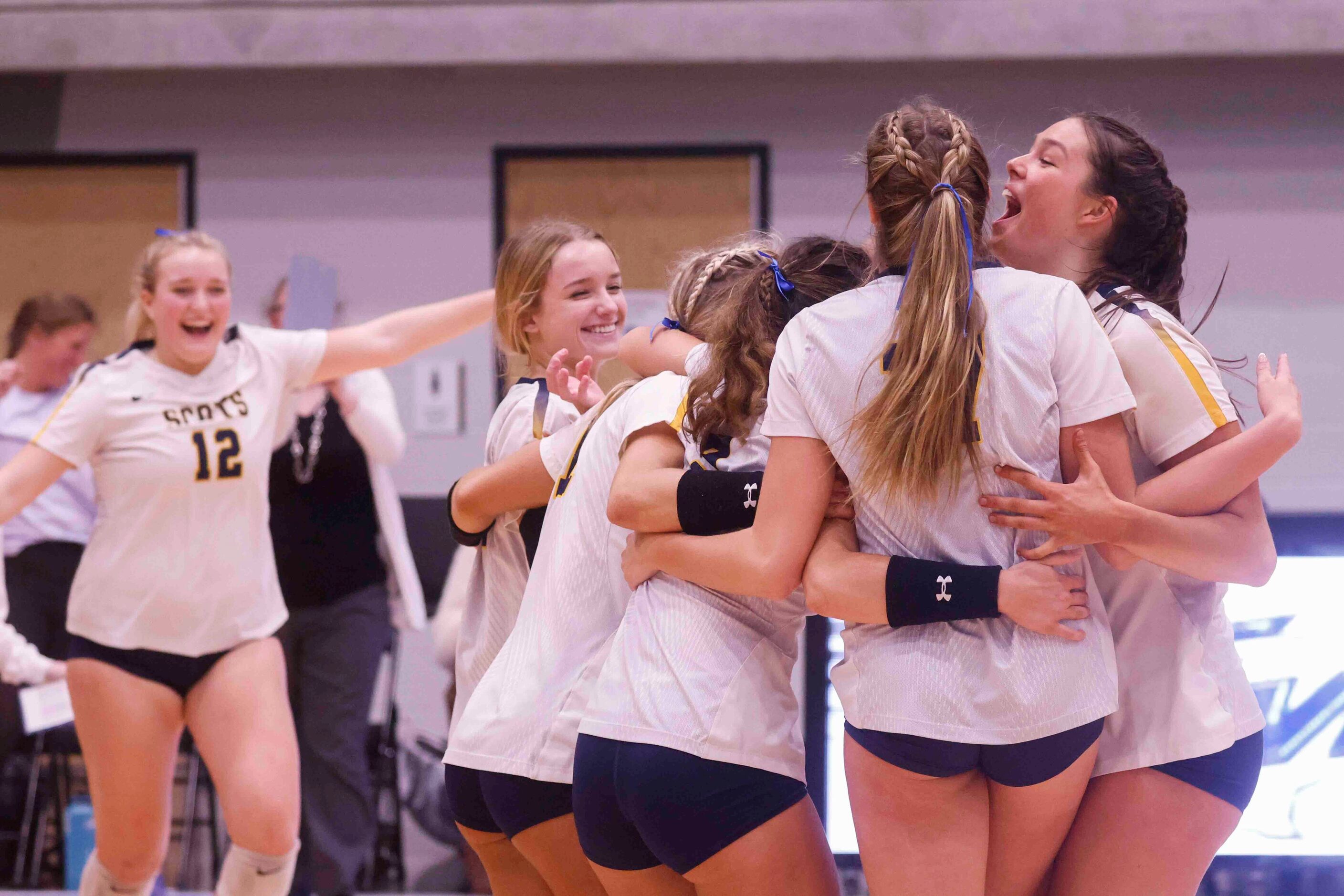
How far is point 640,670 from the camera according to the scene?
1653 mm

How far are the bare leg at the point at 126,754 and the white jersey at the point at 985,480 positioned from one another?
1965mm

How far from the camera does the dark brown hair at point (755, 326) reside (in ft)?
5.66

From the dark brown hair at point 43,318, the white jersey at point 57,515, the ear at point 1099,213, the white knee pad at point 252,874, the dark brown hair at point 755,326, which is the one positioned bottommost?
the white knee pad at point 252,874

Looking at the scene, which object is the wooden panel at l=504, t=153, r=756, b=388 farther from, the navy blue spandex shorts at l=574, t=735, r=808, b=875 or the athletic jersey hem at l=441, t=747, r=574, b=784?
the navy blue spandex shorts at l=574, t=735, r=808, b=875

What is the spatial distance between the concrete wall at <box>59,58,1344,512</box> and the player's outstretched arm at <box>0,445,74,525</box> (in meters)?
2.28

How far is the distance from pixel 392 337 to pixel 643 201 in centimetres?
220

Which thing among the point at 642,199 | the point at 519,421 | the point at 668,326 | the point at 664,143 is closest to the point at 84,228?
the point at 642,199

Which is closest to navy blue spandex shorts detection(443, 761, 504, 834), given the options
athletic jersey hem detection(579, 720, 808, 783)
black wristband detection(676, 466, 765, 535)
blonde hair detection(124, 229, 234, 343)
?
athletic jersey hem detection(579, 720, 808, 783)

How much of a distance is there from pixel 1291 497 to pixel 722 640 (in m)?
4.14

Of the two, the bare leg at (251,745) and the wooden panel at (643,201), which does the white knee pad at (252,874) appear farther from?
the wooden panel at (643,201)

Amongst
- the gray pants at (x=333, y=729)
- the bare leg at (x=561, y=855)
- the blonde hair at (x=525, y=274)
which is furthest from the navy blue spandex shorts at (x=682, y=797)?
the gray pants at (x=333, y=729)

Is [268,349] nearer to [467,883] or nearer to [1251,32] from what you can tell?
[467,883]

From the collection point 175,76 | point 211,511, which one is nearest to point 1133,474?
point 211,511

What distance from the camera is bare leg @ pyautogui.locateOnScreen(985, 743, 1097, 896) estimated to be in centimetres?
152
